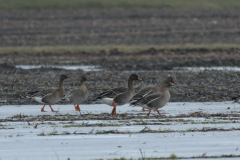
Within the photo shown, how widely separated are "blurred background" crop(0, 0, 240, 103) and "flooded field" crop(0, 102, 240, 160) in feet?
11.7

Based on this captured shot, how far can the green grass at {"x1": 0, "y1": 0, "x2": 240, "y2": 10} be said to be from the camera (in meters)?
79.5

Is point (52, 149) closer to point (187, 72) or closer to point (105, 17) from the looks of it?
point (187, 72)

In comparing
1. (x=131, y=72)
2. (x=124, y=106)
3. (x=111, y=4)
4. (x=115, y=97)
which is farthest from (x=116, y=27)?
(x=115, y=97)

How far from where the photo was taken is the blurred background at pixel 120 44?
830 inches

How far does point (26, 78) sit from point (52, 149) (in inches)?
504

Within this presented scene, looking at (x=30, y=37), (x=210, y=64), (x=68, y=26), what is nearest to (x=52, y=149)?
(x=210, y=64)

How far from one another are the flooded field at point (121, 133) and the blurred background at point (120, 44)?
3.58 metres

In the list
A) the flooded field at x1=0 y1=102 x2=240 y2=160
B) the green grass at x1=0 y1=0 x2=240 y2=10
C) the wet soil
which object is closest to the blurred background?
the wet soil

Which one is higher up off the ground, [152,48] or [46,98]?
[152,48]

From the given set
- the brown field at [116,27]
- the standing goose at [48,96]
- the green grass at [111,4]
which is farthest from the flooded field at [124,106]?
the green grass at [111,4]

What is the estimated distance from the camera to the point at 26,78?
2209 centimetres

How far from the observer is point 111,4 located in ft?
270

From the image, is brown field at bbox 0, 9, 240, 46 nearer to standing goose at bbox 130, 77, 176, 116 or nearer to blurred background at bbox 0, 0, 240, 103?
blurred background at bbox 0, 0, 240, 103

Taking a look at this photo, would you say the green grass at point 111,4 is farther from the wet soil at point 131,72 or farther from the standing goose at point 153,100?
the standing goose at point 153,100
